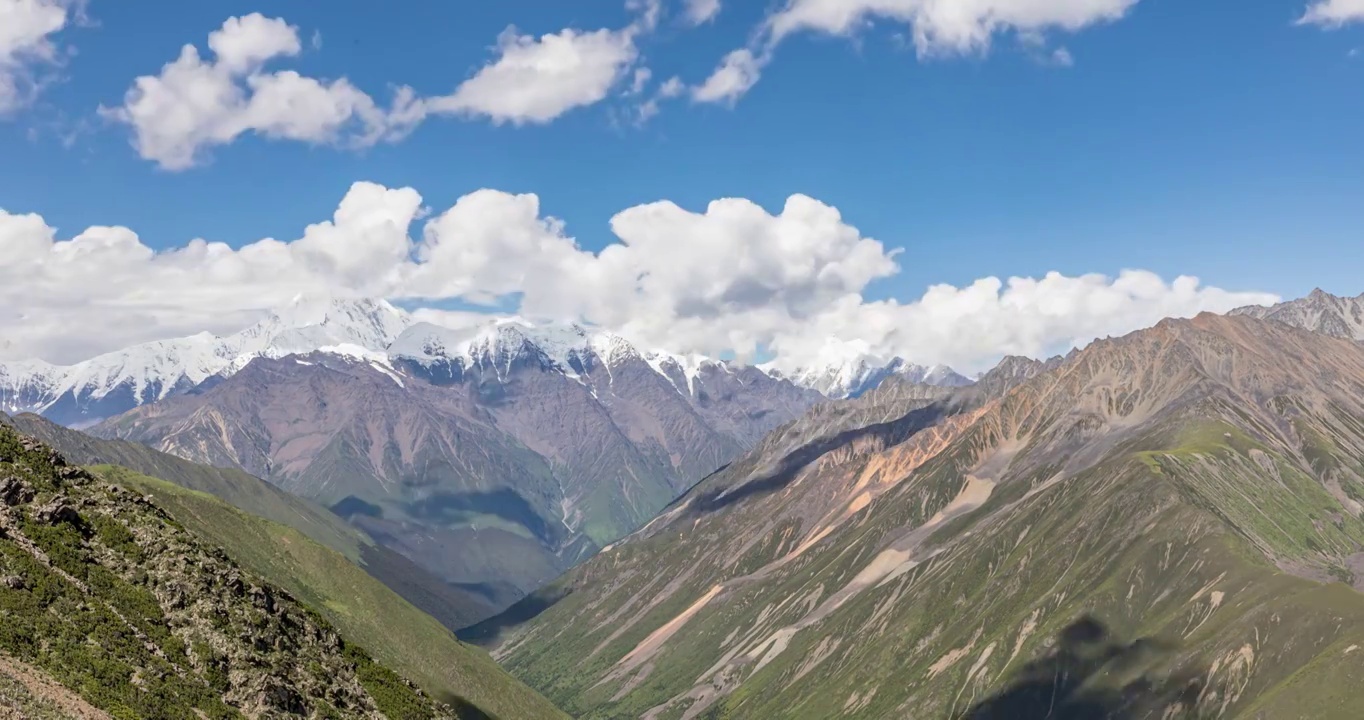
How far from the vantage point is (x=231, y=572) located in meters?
153

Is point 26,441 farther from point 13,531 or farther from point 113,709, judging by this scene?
point 113,709

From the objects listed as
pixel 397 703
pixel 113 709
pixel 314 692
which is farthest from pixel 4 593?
pixel 397 703

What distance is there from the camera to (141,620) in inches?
5015

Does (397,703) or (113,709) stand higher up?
(113,709)

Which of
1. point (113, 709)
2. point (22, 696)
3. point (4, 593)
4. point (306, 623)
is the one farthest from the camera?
point (306, 623)

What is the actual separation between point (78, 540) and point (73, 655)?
108 feet

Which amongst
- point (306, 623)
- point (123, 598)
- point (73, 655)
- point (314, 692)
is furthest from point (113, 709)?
point (306, 623)

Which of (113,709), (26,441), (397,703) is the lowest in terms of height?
(397,703)

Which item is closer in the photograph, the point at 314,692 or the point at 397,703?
the point at 314,692

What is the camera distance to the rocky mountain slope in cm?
10919

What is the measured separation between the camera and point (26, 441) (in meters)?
154

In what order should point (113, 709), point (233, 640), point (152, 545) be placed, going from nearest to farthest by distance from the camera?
point (113, 709), point (233, 640), point (152, 545)

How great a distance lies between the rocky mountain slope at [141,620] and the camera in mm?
109188

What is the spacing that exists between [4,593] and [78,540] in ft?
82.3
